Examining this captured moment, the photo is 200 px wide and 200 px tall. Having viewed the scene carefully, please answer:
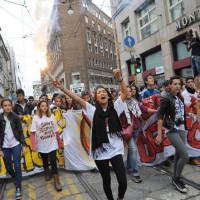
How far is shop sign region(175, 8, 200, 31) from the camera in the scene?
12.3 metres

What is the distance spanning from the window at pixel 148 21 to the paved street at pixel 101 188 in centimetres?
1324

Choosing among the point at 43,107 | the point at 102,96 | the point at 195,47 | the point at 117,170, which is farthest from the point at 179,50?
the point at 117,170

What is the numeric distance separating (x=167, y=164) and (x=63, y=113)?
2632 millimetres

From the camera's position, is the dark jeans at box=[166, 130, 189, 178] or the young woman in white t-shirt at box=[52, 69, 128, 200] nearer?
the young woman in white t-shirt at box=[52, 69, 128, 200]

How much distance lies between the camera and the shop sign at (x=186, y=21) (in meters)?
12.3

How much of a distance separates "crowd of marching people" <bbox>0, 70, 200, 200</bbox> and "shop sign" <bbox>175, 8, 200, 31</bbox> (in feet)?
27.6

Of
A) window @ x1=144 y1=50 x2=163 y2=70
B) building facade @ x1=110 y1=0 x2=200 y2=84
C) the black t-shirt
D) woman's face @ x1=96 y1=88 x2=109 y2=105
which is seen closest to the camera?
woman's face @ x1=96 y1=88 x2=109 y2=105

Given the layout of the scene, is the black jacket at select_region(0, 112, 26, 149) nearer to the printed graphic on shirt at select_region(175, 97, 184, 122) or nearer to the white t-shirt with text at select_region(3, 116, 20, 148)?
the white t-shirt with text at select_region(3, 116, 20, 148)

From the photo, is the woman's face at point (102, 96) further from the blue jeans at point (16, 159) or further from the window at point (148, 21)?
the window at point (148, 21)

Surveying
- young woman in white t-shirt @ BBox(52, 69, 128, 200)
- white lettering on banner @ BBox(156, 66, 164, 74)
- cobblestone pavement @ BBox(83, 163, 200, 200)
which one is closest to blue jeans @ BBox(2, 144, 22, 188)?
cobblestone pavement @ BBox(83, 163, 200, 200)

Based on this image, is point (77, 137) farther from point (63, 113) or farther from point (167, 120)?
point (167, 120)

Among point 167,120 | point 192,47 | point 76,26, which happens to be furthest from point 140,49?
point 76,26

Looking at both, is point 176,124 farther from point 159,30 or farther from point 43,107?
point 159,30

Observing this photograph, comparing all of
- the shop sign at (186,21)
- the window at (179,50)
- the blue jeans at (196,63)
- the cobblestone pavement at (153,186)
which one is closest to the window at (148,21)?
the window at (179,50)
